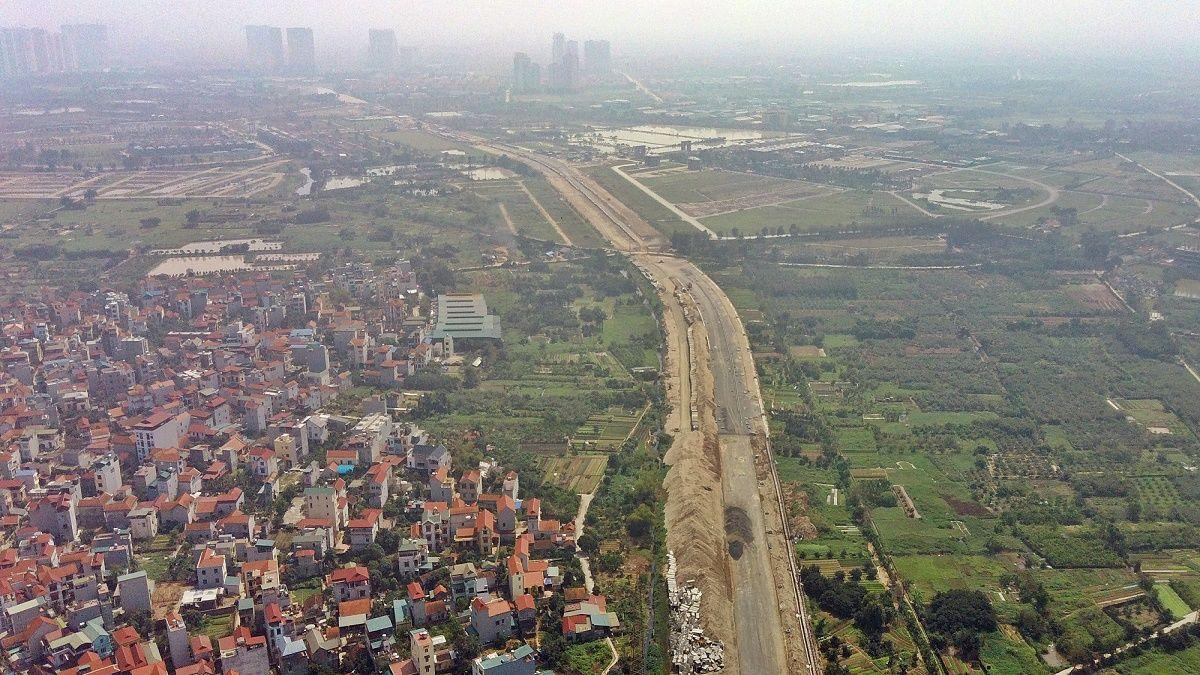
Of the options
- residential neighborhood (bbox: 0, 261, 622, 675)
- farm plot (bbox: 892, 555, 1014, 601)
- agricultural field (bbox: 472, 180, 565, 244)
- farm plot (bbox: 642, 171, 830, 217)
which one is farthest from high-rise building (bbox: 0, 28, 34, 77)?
farm plot (bbox: 892, 555, 1014, 601)

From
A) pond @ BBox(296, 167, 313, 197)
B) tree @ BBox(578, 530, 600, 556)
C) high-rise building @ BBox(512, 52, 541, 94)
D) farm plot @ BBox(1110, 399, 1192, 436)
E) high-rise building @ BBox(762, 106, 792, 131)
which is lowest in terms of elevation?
tree @ BBox(578, 530, 600, 556)

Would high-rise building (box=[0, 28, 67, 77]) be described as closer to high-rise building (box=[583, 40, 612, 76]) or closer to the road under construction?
high-rise building (box=[583, 40, 612, 76])

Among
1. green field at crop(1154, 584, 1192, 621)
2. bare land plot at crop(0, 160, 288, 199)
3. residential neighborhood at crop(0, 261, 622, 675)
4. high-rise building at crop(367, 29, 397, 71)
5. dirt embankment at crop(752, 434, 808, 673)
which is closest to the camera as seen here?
residential neighborhood at crop(0, 261, 622, 675)

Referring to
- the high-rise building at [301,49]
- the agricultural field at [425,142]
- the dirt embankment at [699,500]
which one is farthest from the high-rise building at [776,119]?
the high-rise building at [301,49]

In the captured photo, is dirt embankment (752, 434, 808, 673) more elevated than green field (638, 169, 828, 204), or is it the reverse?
green field (638, 169, 828, 204)

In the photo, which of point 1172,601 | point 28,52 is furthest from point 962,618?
point 28,52

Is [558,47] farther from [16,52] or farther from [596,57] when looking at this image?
[16,52]

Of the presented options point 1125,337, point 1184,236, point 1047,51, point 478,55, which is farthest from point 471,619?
point 1047,51
